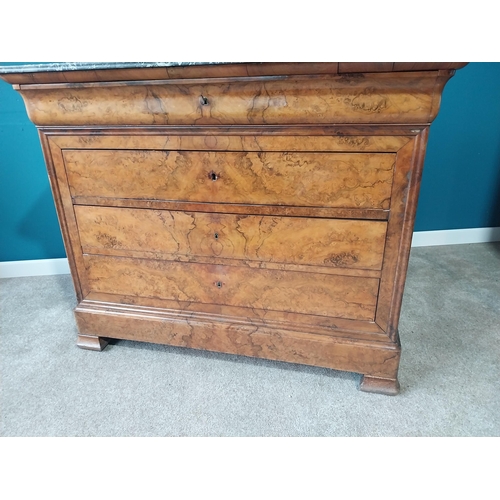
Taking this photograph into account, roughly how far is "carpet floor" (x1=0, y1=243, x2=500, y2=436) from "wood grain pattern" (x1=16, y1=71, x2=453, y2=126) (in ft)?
2.85

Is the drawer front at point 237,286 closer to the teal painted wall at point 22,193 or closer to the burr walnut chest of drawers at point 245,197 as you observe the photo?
the burr walnut chest of drawers at point 245,197

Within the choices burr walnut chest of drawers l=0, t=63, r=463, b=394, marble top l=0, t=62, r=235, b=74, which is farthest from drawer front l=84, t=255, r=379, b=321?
marble top l=0, t=62, r=235, b=74

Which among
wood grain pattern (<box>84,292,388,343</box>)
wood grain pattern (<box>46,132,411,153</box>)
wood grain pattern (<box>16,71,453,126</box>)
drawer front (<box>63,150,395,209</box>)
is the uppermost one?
wood grain pattern (<box>16,71,453,126</box>)

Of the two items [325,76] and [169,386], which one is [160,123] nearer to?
[325,76]

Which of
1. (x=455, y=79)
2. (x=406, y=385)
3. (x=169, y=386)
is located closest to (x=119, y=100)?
(x=169, y=386)

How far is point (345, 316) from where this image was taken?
112 centimetres

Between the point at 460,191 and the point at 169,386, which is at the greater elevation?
the point at 460,191

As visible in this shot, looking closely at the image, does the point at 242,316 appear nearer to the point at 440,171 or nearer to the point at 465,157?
the point at 440,171

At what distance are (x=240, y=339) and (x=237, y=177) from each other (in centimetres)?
57

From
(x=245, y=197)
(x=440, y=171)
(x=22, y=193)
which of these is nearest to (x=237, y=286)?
(x=245, y=197)

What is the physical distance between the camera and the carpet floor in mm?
1034

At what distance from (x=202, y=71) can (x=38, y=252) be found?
1603 millimetres

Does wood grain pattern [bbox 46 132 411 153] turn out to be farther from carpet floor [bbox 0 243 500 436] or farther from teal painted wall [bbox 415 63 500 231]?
teal painted wall [bbox 415 63 500 231]

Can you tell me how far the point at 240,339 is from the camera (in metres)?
1.21
